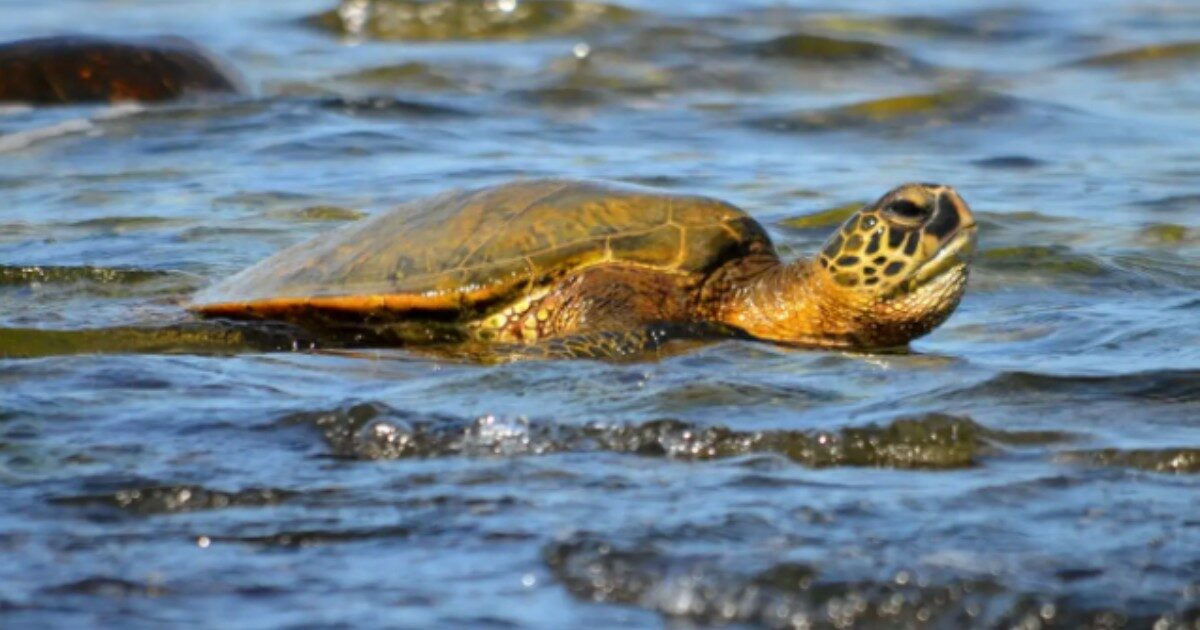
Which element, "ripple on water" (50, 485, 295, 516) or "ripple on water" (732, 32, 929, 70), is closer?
"ripple on water" (50, 485, 295, 516)

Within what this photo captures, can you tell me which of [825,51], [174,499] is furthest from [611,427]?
[825,51]

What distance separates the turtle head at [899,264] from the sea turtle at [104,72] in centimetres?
577

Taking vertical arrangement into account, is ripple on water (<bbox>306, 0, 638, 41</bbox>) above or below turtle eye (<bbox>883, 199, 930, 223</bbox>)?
below

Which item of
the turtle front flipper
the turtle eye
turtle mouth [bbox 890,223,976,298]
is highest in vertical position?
the turtle eye

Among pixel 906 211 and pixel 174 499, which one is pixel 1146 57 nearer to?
pixel 906 211

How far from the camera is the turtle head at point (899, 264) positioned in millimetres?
5445

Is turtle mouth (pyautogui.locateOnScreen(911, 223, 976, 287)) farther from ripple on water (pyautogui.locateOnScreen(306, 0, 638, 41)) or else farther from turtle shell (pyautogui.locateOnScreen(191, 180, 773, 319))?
ripple on water (pyautogui.locateOnScreen(306, 0, 638, 41))

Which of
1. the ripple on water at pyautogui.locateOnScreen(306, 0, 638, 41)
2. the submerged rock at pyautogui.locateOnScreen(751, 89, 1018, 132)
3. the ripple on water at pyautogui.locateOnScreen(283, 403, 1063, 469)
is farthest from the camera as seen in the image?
the ripple on water at pyautogui.locateOnScreen(306, 0, 638, 41)

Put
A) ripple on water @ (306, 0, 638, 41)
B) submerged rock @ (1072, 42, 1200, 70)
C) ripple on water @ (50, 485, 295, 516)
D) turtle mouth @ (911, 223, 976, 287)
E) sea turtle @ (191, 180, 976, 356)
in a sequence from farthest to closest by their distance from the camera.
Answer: ripple on water @ (306, 0, 638, 41), submerged rock @ (1072, 42, 1200, 70), sea turtle @ (191, 180, 976, 356), turtle mouth @ (911, 223, 976, 287), ripple on water @ (50, 485, 295, 516)

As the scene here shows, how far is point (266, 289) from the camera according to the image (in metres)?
5.81

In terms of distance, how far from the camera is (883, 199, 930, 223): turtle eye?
548cm

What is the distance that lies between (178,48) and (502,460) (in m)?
7.43

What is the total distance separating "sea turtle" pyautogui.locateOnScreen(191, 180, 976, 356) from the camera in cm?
554

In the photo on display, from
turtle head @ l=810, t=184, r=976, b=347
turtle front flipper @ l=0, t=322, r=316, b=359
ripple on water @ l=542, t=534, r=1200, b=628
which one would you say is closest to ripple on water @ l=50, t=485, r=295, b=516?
ripple on water @ l=542, t=534, r=1200, b=628
